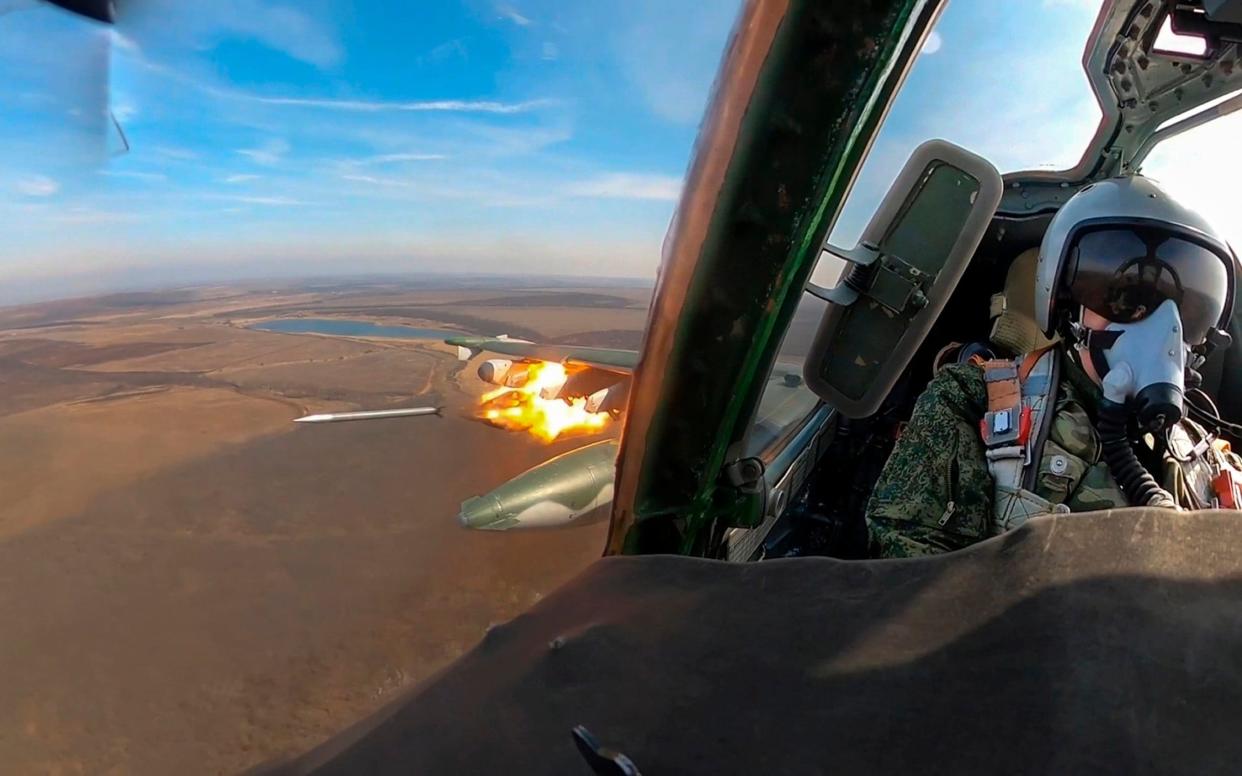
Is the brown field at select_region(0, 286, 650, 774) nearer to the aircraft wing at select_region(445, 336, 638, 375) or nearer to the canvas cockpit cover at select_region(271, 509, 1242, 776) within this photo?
the canvas cockpit cover at select_region(271, 509, 1242, 776)

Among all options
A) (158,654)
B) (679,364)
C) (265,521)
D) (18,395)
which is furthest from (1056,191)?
(18,395)

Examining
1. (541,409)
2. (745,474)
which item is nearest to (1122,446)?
(745,474)

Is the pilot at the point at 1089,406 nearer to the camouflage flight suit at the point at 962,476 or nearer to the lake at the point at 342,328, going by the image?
the camouflage flight suit at the point at 962,476

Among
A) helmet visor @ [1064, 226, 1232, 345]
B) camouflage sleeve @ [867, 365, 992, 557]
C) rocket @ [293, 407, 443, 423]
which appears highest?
helmet visor @ [1064, 226, 1232, 345]

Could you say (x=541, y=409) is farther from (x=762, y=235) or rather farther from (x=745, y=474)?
(x=762, y=235)

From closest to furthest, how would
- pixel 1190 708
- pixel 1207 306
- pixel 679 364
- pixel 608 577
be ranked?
1. pixel 1190 708
2. pixel 608 577
3. pixel 679 364
4. pixel 1207 306

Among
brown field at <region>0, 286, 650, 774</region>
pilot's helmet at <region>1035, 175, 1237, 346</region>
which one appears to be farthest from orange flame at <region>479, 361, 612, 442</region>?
pilot's helmet at <region>1035, 175, 1237, 346</region>

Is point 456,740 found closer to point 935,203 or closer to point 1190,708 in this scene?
point 1190,708
